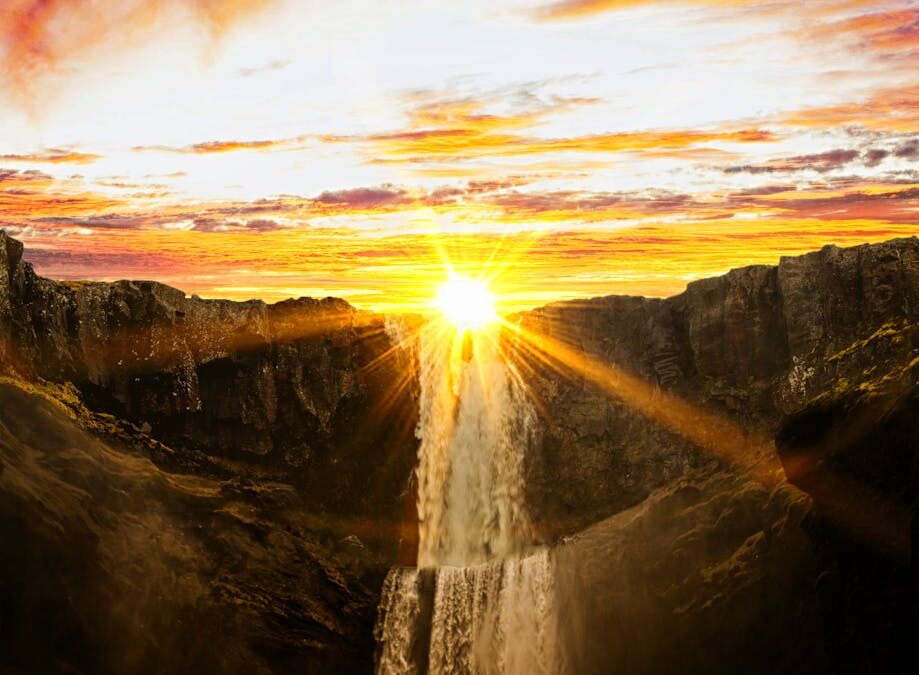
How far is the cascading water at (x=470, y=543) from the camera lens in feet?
188

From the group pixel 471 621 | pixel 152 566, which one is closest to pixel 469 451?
pixel 471 621

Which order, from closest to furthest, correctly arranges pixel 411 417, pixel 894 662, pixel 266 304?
pixel 894 662, pixel 266 304, pixel 411 417

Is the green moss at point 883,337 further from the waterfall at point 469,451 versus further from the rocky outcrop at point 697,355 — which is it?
the waterfall at point 469,451

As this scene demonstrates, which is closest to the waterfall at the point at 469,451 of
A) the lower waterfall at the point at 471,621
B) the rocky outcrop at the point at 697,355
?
the rocky outcrop at the point at 697,355

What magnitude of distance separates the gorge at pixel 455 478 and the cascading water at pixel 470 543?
17cm

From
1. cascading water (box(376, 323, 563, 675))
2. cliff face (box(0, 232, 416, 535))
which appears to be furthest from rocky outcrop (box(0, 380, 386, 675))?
cascading water (box(376, 323, 563, 675))

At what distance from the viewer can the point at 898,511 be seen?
3142cm

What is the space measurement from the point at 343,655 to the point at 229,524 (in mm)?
10111

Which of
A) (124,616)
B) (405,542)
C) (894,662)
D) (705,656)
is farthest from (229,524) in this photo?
(894,662)

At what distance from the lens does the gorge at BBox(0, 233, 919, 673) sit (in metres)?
43.2

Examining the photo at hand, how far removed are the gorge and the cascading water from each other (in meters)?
0.17

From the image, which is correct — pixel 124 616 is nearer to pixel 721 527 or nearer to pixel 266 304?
pixel 266 304

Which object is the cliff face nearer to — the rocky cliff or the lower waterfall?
the lower waterfall

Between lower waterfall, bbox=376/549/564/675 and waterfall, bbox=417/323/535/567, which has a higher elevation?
waterfall, bbox=417/323/535/567
